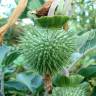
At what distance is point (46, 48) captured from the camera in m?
1.12

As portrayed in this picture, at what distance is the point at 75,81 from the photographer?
1181 millimetres

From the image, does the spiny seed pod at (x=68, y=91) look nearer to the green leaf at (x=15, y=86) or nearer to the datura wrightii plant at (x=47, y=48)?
the datura wrightii plant at (x=47, y=48)

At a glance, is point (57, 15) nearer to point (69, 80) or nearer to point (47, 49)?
point (47, 49)

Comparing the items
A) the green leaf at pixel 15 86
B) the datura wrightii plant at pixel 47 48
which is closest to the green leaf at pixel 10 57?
the datura wrightii plant at pixel 47 48

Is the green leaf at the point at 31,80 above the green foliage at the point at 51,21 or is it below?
below

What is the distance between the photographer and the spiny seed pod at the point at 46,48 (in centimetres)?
110

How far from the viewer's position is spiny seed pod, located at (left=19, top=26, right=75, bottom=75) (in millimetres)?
1100

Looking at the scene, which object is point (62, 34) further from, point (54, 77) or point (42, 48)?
point (54, 77)

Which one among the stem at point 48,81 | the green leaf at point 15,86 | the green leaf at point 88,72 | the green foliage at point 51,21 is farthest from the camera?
the green leaf at point 15,86

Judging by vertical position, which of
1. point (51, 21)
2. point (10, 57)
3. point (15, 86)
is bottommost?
point (15, 86)

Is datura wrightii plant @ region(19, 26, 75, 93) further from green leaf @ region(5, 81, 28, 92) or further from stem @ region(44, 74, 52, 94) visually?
green leaf @ region(5, 81, 28, 92)

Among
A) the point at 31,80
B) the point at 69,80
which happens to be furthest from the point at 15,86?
the point at 69,80

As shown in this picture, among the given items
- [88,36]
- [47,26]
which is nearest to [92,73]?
[88,36]

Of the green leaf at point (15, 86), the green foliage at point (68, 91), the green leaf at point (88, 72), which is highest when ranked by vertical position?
the green leaf at point (88, 72)
